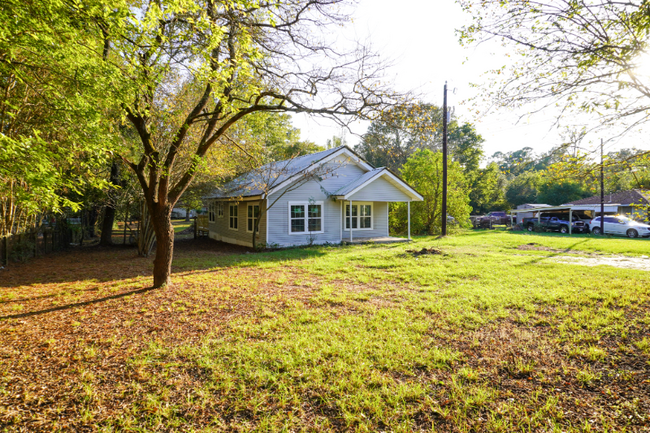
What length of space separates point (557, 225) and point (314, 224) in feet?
69.2

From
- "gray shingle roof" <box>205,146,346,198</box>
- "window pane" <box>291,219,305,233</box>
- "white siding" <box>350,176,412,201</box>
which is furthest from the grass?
"white siding" <box>350,176,412,201</box>

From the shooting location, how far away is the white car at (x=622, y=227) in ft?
64.4

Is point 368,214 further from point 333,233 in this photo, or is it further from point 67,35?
point 67,35

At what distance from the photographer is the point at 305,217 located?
15367mm

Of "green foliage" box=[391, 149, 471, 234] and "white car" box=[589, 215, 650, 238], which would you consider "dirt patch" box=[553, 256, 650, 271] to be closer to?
"white car" box=[589, 215, 650, 238]

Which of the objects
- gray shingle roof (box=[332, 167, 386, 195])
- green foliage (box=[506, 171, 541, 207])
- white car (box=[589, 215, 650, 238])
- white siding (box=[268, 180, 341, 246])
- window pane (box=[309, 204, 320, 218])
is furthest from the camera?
green foliage (box=[506, 171, 541, 207])

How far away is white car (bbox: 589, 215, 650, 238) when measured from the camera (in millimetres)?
19641

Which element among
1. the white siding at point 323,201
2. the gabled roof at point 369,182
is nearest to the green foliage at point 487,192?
the gabled roof at point 369,182

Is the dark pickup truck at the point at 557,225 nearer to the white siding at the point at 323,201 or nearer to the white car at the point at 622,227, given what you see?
the white car at the point at 622,227

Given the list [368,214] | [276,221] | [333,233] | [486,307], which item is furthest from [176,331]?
[368,214]

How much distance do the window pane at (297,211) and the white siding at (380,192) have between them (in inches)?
98.9

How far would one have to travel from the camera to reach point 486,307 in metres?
5.67

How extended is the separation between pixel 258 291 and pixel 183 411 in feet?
13.0

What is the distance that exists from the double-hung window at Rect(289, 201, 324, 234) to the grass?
7.77 metres
